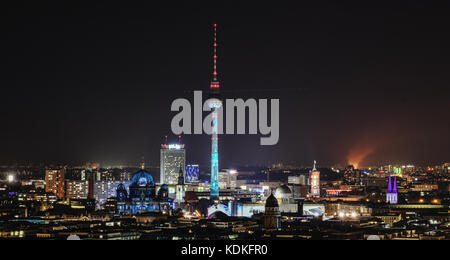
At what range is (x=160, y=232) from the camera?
152 feet

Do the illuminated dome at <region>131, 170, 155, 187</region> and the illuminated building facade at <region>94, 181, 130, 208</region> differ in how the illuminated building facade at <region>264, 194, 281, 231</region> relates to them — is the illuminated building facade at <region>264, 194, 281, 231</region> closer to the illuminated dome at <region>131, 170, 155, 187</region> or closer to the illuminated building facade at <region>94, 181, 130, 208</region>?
the illuminated dome at <region>131, 170, 155, 187</region>

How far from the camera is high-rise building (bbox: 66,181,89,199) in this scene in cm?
9381

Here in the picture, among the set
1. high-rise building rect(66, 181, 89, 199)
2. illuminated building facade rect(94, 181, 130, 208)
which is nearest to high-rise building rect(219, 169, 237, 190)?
illuminated building facade rect(94, 181, 130, 208)

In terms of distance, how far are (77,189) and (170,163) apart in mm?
16874

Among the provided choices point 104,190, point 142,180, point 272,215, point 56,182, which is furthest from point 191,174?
point 272,215

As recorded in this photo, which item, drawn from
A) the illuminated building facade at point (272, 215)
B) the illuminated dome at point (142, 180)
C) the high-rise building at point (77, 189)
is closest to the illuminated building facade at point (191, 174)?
the high-rise building at point (77, 189)

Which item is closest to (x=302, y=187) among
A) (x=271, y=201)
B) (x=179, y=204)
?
(x=179, y=204)

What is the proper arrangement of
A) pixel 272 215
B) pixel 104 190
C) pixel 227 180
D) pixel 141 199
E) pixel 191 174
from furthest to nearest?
pixel 227 180 < pixel 191 174 < pixel 104 190 < pixel 141 199 < pixel 272 215

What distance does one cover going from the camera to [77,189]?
9488cm

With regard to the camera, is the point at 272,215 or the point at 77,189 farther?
the point at 77,189

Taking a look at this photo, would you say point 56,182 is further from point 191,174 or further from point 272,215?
point 272,215

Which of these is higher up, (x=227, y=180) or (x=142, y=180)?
(x=227, y=180)
